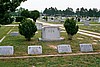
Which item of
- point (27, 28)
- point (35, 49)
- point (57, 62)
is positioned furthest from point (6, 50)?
point (27, 28)

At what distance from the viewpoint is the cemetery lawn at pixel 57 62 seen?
10.5 metres

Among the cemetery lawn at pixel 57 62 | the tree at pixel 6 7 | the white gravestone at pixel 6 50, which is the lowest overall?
the cemetery lawn at pixel 57 62

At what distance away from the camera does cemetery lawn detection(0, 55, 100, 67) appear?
10530 mm

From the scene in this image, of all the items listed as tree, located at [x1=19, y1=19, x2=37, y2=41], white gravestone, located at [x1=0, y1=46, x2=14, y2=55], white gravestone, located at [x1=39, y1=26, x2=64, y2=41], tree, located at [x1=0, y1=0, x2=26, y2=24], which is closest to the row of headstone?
white gravestone, located at [x1=0, y1=46, x2=14, y2=55]

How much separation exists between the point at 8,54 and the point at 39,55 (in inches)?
61.5

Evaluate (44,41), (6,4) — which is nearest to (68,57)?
(44,41)

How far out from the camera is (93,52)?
45.0ft

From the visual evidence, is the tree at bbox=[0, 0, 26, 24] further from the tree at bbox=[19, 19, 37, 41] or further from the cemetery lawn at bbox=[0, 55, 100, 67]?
the cemetery lawn at bbox=[0, 55, 100, 67]

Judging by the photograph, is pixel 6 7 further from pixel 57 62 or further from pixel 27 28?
pixel 57 62

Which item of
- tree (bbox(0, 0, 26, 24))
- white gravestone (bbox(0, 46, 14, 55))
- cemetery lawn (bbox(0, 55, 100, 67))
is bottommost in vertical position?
cemetery lawn (bbox(0, 55, 100, 67))

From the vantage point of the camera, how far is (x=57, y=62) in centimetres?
1104

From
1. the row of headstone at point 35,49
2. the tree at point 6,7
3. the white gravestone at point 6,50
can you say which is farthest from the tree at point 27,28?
the white gravestone at point 6,50

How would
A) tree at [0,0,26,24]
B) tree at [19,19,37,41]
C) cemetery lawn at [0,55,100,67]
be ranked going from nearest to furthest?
cemetery lawn at [0,55,100,67]
tree at [19,19,37,41]
tree at [0,0,26,24]

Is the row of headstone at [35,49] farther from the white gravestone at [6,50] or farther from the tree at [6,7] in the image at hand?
the tree at [6,7]
